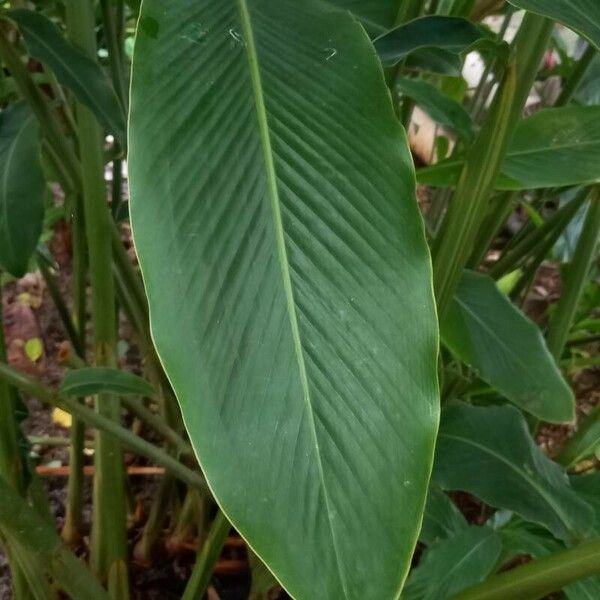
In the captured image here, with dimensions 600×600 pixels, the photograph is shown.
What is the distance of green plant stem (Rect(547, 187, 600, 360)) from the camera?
665 mm

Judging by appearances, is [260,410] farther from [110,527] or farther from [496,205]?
[496,205]

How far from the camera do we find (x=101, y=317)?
66 centimetres

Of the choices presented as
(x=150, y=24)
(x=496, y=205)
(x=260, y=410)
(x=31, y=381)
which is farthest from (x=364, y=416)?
(x=496, y=205)

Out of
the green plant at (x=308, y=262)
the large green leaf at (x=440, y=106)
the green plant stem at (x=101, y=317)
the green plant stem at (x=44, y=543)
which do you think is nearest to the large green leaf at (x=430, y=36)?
the green plant at (x=308, y=262)

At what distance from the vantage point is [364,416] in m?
0.32

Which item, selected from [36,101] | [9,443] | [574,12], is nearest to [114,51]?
[36,101]

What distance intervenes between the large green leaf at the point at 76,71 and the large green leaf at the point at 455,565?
40 cm

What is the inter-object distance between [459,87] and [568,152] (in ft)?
1.34

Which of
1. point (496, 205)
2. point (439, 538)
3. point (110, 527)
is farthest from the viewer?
point (496, 205)

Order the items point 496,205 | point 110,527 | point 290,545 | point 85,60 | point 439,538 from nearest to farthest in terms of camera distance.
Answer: point 290,545, point 85,60, point 439,538, point 110,527, point 496,205

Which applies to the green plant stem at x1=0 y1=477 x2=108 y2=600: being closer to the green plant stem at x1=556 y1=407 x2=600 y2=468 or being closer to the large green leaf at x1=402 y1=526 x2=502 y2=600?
the large green leaf at x1=402 y1=526 x2=502 y2=600

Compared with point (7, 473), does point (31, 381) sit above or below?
above

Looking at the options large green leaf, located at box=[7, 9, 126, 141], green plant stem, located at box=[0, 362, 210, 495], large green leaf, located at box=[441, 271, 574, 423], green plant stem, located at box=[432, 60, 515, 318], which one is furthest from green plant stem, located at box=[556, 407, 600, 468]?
large green leaf, located at box=[7, 9, 126, 141]

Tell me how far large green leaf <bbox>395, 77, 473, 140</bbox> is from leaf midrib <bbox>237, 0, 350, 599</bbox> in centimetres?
23
